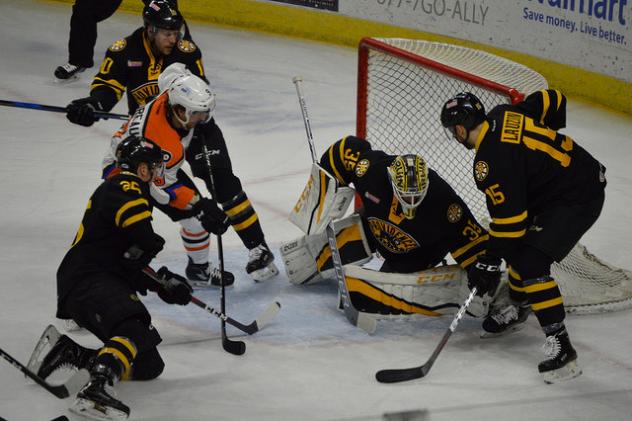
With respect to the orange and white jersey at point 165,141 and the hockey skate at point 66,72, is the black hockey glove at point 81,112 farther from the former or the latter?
the hockey skate at point 66,72

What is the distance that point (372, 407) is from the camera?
11.8 feet

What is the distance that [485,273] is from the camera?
3.78 m

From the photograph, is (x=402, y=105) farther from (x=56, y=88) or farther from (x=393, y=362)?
(x=56, y=88)

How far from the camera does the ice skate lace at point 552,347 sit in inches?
148

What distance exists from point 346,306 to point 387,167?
553mm

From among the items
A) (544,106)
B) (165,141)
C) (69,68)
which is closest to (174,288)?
(165,141)

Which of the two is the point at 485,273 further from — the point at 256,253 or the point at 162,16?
the point at 162,16

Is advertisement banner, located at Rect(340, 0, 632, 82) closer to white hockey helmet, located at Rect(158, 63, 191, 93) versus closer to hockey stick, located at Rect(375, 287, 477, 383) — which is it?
white hockey helmet, located at Rect(158, 63, 191, 93)

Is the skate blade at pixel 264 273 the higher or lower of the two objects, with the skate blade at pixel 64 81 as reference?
lower

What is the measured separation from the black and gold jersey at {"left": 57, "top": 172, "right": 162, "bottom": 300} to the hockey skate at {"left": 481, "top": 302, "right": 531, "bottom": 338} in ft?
4.30

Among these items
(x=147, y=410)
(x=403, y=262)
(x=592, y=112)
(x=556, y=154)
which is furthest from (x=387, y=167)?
(x=592, y=112)

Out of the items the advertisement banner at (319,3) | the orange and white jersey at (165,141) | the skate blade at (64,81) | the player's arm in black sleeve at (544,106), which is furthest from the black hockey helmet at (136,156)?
the advertisement banner at (319,3)

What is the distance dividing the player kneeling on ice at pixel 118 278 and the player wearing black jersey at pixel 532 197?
1.07 m

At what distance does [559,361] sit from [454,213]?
0.69m
